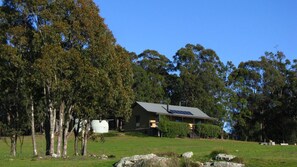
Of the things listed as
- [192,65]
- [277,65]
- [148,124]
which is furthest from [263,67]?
[148,124]

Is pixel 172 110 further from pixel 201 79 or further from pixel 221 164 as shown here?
pixel 221 164

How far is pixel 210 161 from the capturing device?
2094 cm

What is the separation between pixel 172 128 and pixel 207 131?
24.7 feet

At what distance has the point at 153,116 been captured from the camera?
69500 millimetres

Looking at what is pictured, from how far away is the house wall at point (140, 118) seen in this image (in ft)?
228

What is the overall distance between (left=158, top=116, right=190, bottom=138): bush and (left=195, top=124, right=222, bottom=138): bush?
3648 millimetres

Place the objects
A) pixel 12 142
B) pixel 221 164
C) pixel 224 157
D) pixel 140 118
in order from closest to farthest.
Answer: pixel 221 164, pixel 224 157, pixel 12 142, pixel 140 118

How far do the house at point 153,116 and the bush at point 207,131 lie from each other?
1330 millimetres

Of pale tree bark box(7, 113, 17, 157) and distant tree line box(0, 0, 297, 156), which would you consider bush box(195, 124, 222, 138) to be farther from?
pale tree bark box(7, 113, 17, 157)

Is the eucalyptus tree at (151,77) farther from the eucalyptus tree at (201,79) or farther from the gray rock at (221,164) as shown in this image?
the gray rock at (221,164)

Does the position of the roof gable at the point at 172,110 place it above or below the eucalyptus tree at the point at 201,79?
below

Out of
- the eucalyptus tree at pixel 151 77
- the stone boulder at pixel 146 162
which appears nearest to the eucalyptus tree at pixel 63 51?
the stone boulder at pixel 146 162

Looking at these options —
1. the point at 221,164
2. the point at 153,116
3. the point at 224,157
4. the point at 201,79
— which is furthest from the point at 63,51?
the point at 201,79

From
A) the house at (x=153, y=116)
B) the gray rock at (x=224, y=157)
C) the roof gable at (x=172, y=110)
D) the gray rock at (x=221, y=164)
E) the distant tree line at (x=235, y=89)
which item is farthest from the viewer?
the distant tree line at (x=235, y=89)
